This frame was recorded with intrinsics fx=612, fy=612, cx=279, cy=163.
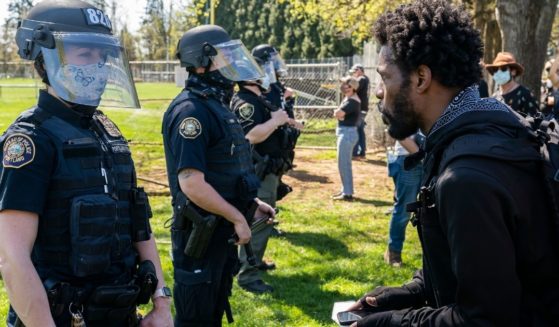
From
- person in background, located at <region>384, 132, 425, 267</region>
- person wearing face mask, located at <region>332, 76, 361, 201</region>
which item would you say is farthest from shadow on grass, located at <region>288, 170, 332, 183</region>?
person in background, located at <region>384, 132, 425, 267</region>

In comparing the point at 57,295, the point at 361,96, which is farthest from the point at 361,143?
the point at 57,295

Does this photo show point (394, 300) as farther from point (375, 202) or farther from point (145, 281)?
point (375, 202)

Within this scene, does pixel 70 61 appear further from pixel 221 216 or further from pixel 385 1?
pixel 385 1

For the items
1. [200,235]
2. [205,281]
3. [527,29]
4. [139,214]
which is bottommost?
[205,281]

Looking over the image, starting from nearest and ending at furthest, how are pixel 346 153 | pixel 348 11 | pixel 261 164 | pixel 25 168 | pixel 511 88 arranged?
pixel 25 168 < pixel 261 164 < pixel 511 88 < pixel 346 153 < pixel 348 11

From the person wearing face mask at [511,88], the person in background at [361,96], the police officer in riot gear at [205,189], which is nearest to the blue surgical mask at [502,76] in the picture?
the person wearing face mask at [511,88]

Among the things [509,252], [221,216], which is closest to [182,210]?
[221,216]

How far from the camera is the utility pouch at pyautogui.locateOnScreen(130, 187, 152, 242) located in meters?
2.54

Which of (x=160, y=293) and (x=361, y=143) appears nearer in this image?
(x=160, y=293)

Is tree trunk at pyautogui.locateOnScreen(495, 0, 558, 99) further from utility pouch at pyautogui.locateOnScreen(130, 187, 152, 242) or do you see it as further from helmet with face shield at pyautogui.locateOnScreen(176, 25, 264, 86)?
utility pouch at pyautogui.locateOnScreen(130, 187, 152, 242)

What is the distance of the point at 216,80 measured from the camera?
3.95 metres

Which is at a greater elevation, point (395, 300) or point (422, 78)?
point (422, 78)

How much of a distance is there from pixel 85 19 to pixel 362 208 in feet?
22.4

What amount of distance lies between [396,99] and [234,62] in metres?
2.31
